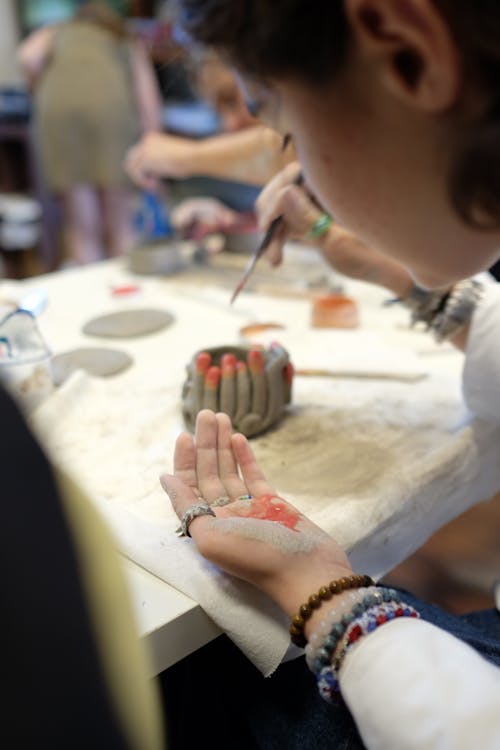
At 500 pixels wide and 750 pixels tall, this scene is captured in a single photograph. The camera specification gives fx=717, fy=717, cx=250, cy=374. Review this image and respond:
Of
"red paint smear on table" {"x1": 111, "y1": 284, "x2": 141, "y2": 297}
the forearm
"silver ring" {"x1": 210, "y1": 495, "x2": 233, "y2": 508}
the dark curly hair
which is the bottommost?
"red paint smear on table" {"x1": 111, "y1": 284, "x2": 141, "y2": 297}

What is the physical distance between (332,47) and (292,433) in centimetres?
52

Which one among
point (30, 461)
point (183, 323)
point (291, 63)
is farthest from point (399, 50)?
point (183, 323)

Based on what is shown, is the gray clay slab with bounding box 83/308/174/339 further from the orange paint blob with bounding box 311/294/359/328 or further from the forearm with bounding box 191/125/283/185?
the forearm with bounding box 191/125/283/185

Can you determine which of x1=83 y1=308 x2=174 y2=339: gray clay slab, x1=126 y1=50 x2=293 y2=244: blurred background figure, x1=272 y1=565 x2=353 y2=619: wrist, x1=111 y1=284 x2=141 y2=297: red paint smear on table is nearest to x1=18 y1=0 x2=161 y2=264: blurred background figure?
x1=126 y1=50 x2=293 y2=244: blurred background figure

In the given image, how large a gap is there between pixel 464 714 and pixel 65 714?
32 centimetres

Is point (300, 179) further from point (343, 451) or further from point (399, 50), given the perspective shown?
point (399, 50)

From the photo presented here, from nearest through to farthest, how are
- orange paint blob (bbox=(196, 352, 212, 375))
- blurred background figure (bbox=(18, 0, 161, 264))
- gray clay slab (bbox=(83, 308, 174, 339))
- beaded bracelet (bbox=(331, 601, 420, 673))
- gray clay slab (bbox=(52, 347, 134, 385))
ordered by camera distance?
beaded bracelet (bbox=(331, 601, 420, 673)) → orange paint blob (bbox=(196, 352, 212, 375)) → gray clay slab (bbox=(52, 347, 134, 385)) → gray clay slab (bbox=(83, 308, 174, 339)) → blurred background figure (bbox=(18, 0, 161, 264))

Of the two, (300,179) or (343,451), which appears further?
(300,179)

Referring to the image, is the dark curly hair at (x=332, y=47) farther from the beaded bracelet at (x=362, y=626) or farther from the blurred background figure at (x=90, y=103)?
the blurred background figure at (x=90, y=103)

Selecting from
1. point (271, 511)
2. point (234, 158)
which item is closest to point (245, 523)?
point (271, 511)

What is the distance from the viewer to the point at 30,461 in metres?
0.30

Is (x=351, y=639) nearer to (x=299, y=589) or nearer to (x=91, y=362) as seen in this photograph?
(x=299, y=589)

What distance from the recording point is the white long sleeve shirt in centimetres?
50

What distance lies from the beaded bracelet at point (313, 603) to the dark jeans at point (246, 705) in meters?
0.09
